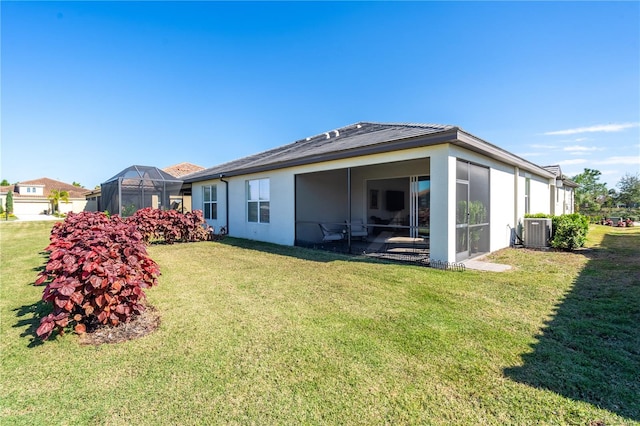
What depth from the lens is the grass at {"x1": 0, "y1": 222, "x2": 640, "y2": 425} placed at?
7.18ft

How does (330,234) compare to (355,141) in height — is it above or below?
below

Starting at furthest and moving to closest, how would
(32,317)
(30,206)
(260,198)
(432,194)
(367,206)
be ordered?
(30,206) < (367,206) < (260,198) < (432,194) < (32,317)

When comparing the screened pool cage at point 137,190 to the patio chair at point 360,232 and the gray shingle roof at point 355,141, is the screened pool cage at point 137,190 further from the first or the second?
the patio chair at point 360,232

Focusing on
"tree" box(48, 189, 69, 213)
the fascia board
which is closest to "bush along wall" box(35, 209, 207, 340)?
the fascia board

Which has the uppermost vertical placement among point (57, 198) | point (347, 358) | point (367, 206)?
point (57, 198)

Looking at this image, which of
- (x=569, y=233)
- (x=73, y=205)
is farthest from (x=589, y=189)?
(x=73, y=205)

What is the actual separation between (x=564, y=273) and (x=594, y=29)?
7785 millimetres

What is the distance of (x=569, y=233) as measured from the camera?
30.1 feet

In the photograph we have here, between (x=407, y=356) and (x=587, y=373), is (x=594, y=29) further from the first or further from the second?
(x=407, y=356)

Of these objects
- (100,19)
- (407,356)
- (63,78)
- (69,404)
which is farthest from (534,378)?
(63,78)

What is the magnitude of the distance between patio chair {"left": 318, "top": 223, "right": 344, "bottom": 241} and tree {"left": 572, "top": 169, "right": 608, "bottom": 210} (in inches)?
1128

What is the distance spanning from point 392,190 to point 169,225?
9.21 meters

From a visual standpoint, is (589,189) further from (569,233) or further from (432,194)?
(432,194)

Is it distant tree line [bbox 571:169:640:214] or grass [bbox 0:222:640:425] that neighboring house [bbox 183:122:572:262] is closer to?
grass [bbox 0:222:640:425]
